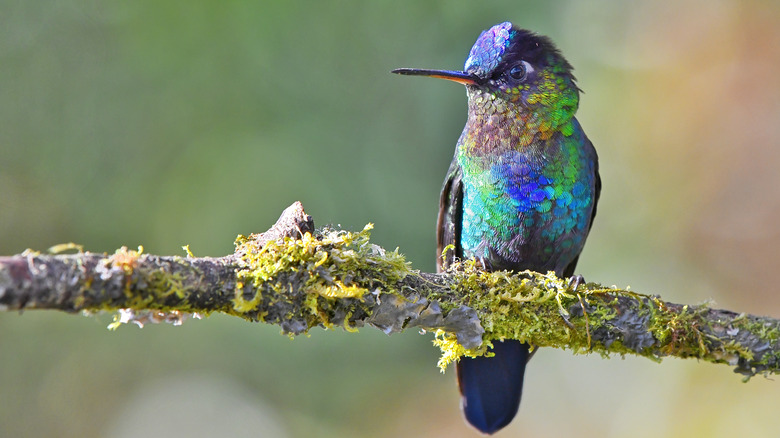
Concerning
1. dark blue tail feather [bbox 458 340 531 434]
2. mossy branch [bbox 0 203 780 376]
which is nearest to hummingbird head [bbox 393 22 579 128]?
mossy branch [bbox 0 203 780 376]

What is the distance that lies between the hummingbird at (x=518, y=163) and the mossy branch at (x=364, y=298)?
527mm

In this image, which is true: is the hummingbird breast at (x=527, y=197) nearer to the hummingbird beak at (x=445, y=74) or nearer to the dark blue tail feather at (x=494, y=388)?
the hummingbird beak at (x=445, y=74)

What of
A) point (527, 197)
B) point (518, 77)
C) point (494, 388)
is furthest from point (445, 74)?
point (494, 388)

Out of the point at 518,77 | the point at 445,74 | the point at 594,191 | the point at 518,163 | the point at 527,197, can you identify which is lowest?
the point at 527,197

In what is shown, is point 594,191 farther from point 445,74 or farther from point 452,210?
point 445,74

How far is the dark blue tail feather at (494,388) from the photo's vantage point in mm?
3953

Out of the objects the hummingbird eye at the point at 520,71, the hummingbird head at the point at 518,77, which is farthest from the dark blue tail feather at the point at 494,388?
the hummingbird eye at the point at 520,71

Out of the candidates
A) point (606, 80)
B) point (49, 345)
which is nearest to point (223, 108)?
point (49, 345)

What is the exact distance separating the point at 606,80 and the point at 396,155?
2.32 m

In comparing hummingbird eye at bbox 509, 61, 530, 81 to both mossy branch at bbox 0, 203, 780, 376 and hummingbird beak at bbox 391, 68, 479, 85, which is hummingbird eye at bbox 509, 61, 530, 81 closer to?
hummingbird beak at bbox 391, 68, 479, 85

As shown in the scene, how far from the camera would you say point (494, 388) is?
397cm

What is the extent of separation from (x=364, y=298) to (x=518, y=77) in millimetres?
1768

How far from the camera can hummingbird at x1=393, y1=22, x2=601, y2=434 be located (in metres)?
3.51

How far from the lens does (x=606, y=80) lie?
271 inches
